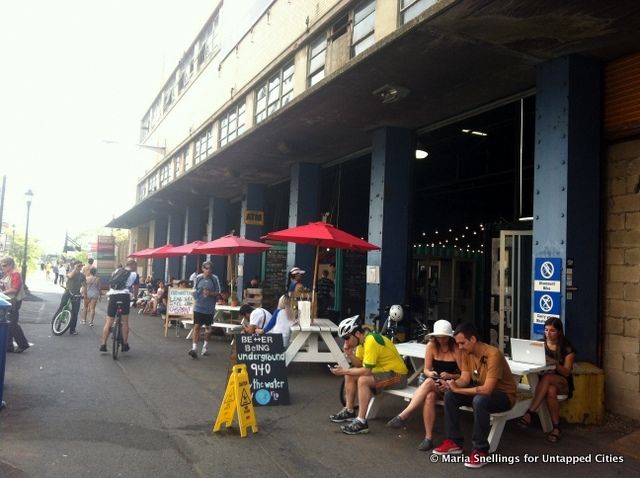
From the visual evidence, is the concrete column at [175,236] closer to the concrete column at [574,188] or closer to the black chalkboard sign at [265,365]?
the black chalkboard sign at [265,365]

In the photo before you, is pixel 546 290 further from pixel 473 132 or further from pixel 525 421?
pixel 473 132

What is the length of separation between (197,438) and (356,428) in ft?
5.39

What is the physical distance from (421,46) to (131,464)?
566cm

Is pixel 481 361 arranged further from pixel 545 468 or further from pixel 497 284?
pixel 497 284

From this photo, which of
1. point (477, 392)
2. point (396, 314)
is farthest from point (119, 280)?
point (477, 392)

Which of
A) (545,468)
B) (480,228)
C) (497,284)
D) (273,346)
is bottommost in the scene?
(545,468)

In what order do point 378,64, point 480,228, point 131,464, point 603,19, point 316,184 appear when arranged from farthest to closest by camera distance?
point 480,228, point 316,184, point 378,64, point 603,19, point 131,464

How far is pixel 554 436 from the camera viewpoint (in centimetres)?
593

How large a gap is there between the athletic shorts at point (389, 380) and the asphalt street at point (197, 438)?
44cm

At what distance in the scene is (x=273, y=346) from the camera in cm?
702

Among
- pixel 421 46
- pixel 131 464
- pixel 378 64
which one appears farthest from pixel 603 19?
pixel 131 464

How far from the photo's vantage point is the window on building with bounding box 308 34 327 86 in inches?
475

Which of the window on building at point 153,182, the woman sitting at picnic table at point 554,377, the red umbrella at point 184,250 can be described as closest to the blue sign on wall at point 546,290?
the woman sitting at picnic table at point 554,377

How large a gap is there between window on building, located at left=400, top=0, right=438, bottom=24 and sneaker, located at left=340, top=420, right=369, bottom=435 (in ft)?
20.5
